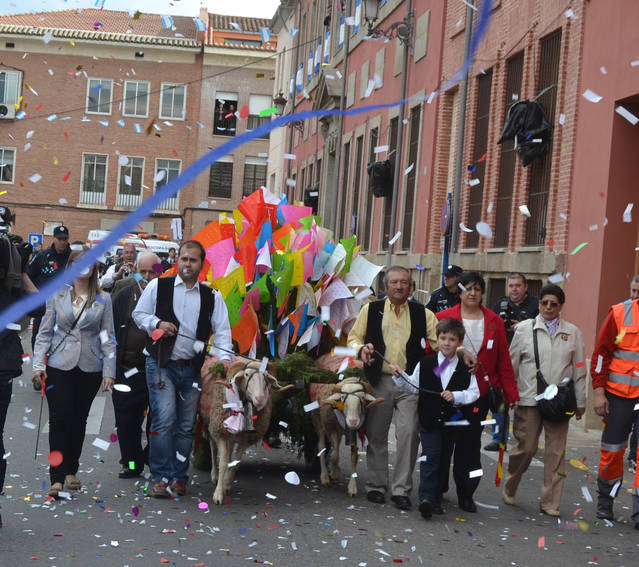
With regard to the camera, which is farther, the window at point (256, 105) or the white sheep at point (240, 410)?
the window at point (256, 105)

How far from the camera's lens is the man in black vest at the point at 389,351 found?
28.0 ft

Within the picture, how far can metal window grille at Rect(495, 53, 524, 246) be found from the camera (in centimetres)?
1794

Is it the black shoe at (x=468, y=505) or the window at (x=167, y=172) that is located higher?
the window at (x=167, y=172)

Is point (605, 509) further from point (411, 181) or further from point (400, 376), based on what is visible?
point (411, 181)

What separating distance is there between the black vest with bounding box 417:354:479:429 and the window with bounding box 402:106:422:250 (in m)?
15.9

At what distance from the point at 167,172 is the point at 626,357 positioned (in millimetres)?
52794

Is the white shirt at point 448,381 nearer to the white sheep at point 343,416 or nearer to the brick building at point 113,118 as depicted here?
the white sheep at point 343,416

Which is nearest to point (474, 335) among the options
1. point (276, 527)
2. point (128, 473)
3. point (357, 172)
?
point (276, 527)

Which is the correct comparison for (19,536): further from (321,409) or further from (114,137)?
(114,137)

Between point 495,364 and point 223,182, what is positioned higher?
point 223,182

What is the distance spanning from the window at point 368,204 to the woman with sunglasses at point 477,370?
64.6 ft

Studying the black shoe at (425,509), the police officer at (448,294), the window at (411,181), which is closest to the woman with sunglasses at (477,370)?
the black shoe at (425,509)

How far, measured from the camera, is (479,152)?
19.8 metres

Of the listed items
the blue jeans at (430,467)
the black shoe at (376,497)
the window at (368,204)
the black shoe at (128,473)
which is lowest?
the black shoe at (128,473)
